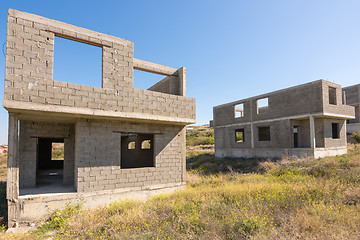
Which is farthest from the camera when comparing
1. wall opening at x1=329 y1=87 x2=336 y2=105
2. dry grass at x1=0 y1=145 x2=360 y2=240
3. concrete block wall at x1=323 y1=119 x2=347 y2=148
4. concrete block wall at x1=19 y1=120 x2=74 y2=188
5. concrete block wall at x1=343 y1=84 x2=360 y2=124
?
concrete block wall at x1=343 y1=84 x2=360 y2=124

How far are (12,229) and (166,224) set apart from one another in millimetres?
4476

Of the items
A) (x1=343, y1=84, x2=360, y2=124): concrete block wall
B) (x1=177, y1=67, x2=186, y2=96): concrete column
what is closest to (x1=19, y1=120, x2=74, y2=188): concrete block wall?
(x1=177, y1=67, x2=186, y2=96): concrete column

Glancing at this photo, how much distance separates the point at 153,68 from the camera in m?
9.08

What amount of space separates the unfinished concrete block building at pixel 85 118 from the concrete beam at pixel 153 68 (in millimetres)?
46

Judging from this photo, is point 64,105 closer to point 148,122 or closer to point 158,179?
point 148,122

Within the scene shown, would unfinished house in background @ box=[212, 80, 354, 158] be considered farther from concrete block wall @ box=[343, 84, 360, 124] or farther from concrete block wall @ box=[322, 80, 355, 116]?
concrete block wall @ box=[343, 84, 360, 124]

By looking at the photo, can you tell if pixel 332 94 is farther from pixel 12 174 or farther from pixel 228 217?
pixel 12 174

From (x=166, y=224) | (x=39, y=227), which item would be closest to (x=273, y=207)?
(x=166, y=224)

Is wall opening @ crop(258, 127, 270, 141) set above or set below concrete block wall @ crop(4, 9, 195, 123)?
below

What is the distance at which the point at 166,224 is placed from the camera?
512cm

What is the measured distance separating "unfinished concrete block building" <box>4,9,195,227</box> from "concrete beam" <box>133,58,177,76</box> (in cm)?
5

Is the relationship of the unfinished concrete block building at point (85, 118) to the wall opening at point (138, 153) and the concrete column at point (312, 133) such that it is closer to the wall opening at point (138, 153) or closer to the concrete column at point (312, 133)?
the wall opening at point (138, 153)

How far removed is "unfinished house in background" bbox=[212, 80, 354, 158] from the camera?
14.9 m

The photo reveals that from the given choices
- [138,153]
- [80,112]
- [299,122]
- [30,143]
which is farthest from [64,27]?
[299,122]
